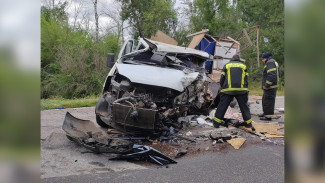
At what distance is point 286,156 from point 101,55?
13.7 metres

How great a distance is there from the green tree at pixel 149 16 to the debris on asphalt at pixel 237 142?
14.4 m

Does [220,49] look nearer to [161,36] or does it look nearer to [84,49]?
[161,36]

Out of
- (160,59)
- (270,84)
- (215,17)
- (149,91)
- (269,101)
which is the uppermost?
(215,17)

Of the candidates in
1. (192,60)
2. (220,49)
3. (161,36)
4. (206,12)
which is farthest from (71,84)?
(206,12)

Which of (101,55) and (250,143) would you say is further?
(101,55)

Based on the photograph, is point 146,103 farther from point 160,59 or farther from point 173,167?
point 173,167

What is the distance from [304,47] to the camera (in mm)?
790

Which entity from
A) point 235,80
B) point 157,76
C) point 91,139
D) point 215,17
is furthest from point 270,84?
point 215,17

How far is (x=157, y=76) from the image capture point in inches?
180

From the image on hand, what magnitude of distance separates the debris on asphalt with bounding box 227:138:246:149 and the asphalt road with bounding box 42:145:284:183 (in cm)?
31

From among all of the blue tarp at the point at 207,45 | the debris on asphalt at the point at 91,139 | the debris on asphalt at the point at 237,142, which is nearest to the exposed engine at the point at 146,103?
the debris on asphalt at the point at 91,139

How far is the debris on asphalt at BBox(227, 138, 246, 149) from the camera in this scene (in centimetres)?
423

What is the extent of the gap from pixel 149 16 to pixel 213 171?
15592 mm

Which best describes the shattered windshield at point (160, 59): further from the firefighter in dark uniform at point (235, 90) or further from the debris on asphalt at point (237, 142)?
the debris on asphalt at point (237, 142)
